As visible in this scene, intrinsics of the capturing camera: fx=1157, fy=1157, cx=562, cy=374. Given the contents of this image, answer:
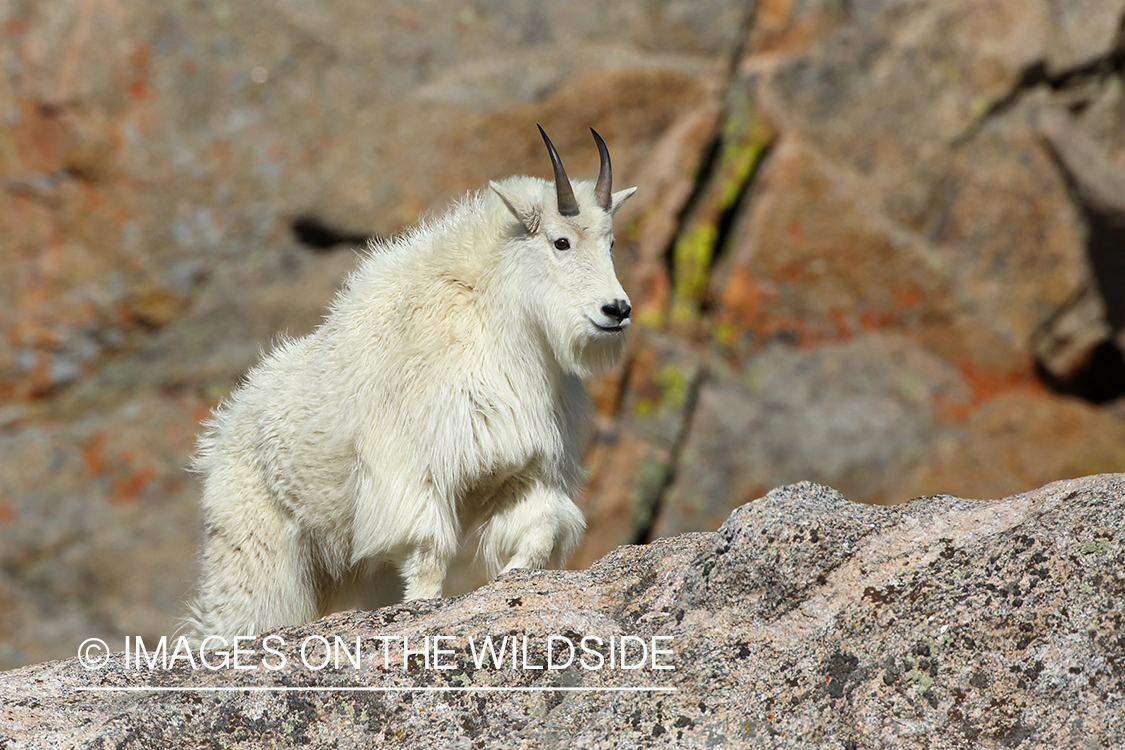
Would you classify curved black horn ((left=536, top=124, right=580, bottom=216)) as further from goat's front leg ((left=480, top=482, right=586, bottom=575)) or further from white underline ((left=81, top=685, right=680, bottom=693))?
white underline ((left=81, top=685, right=680, bottom=693))

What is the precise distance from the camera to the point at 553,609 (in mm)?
4688

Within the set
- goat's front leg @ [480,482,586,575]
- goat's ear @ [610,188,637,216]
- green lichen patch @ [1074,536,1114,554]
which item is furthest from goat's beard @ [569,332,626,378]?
green lichen patch @ [1074,536,1114,554]

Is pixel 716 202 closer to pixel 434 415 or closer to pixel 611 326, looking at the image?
pixel 611 326

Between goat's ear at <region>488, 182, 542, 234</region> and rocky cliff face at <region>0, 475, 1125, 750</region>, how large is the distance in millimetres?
2235

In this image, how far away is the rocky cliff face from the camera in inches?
149

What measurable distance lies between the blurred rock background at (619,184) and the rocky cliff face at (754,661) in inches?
367

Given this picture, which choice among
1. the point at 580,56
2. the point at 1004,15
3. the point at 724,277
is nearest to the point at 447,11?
the point at 580,56

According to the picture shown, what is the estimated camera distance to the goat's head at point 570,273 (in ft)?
20.0

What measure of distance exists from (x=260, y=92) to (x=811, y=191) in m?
7.01

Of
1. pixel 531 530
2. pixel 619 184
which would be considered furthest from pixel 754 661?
pixel 619 184

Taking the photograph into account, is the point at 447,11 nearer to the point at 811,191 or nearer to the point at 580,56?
the point at 580,56

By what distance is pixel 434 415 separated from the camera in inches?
237

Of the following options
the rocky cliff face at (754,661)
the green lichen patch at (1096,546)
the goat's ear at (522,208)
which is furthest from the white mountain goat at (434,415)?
the green lichen patch at (1096,546)

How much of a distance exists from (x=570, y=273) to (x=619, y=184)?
8.43 meters
